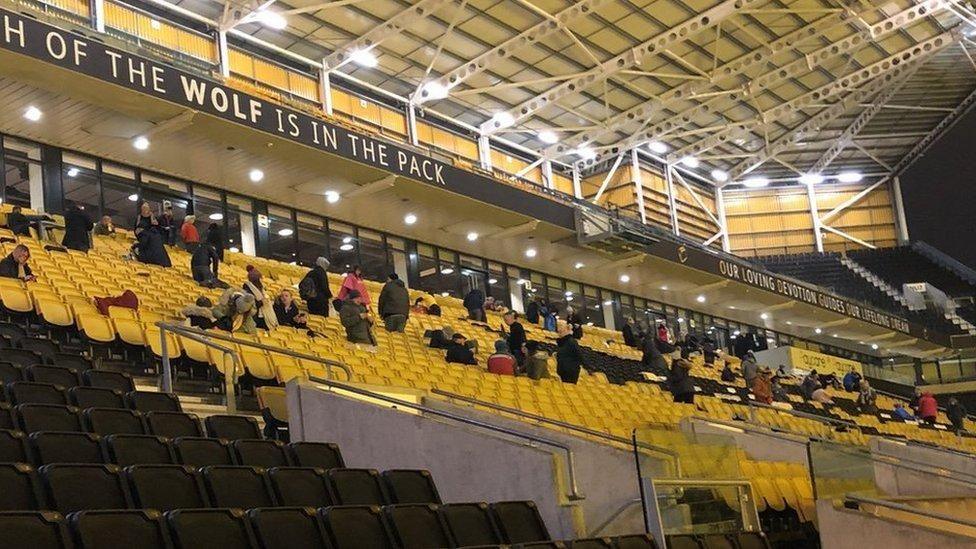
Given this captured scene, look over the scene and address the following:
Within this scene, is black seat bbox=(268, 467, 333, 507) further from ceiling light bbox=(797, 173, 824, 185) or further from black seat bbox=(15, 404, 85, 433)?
ceiling light bbox=(797, 173, 824, 185)

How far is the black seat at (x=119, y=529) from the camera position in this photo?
13.4 feet

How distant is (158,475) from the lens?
4945mm

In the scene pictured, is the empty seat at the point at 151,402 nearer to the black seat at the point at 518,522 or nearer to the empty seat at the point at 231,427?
the empty seat at the point at 231,427

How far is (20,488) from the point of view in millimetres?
4559

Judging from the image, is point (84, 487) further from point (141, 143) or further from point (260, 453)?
point (141, 143)

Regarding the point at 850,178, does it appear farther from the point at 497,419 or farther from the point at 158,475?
the point at 158,475

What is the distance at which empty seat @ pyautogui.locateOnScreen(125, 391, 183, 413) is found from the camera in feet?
22.0

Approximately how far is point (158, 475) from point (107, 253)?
33.1 feet

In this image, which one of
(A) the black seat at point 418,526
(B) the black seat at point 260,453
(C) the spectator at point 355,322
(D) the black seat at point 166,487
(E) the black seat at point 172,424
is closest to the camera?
(D) the black seat at point 166,487

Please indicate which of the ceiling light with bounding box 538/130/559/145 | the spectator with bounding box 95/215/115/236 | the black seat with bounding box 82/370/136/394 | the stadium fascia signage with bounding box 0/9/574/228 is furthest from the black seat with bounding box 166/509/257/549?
the ceiling light with bounding box 538/130/559/145

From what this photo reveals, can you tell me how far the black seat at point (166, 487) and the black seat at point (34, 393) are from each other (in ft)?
5.31

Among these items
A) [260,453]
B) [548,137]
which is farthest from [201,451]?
[548,137]

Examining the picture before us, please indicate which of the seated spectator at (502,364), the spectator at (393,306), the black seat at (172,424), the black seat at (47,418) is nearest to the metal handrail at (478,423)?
the black seat at (172,424)

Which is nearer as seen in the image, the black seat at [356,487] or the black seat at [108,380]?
the black seat at [356,487]
